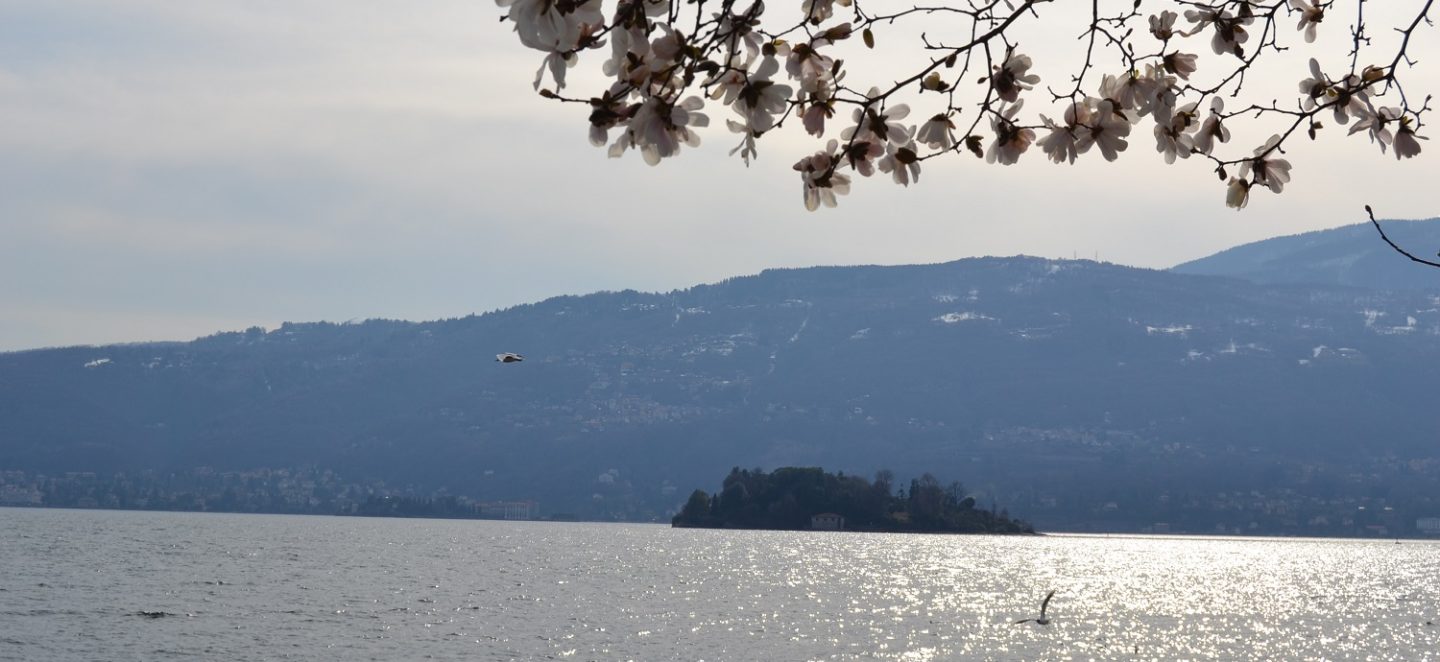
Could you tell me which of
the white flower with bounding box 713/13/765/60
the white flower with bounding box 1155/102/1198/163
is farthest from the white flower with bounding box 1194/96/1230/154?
the white flower with bounding box 713/13/765/60

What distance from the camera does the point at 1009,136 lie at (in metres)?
6.49

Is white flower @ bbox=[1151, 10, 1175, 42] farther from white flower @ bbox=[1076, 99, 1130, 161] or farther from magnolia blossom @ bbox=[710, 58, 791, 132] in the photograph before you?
magnolia blossom @ bbox=[710, 58, 791, 132]

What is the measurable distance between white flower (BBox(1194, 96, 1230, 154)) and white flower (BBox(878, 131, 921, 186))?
5.60ft

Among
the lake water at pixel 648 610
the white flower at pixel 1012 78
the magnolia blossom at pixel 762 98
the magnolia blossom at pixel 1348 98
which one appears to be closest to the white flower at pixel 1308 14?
the magnolia blossom at pixel 1348 98

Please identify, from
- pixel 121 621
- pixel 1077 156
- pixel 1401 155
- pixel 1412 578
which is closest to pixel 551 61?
pixel 1077 156

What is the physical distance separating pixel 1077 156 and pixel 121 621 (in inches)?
3354

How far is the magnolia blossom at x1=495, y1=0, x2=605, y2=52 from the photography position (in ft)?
15.9

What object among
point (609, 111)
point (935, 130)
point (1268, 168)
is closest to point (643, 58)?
point (609, 111)

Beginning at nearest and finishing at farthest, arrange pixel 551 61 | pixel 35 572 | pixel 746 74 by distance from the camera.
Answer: pixel 551 61
pixel 746 74
pixel 35 572

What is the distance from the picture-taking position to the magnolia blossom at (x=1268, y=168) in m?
7.14

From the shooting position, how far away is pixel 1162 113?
688 centimetres

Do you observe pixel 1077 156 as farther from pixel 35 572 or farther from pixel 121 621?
pixel 35 572

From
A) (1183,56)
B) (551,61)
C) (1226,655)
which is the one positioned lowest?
(1226,655)

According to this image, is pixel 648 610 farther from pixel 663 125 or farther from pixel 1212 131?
pixel 663 125
